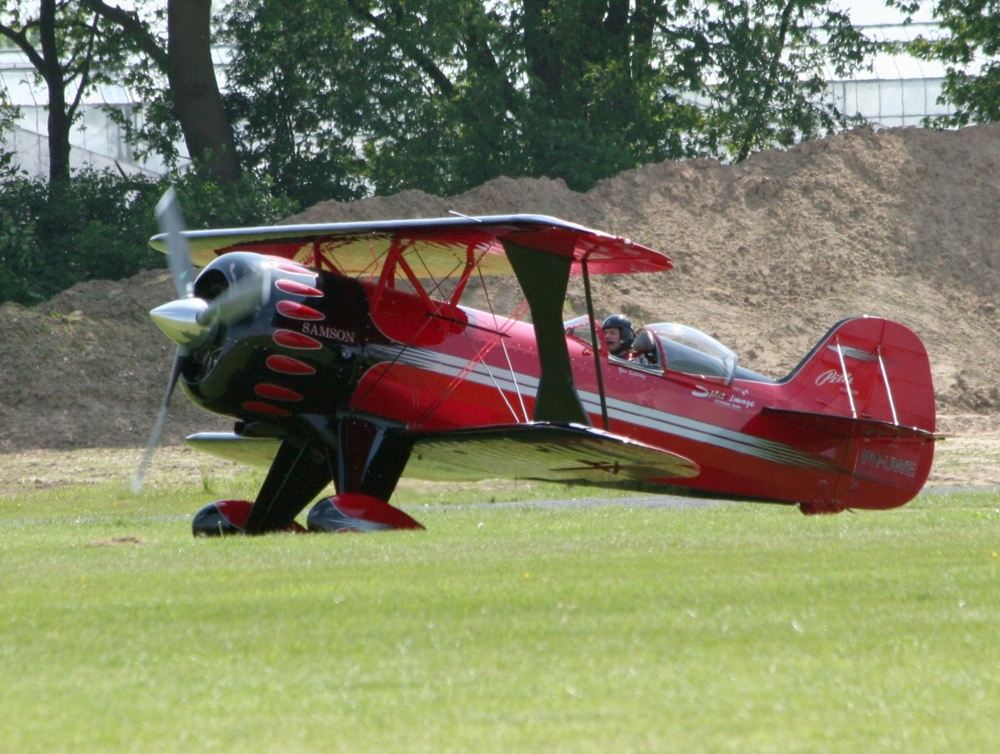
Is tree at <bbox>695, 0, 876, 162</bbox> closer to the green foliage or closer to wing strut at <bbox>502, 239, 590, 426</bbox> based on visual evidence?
the green foliage

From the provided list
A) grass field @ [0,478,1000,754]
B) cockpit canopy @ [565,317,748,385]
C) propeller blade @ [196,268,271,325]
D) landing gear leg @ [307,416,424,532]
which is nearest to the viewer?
grass field @ [0,478,1000,754]

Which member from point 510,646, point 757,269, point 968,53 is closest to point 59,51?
point 757,269

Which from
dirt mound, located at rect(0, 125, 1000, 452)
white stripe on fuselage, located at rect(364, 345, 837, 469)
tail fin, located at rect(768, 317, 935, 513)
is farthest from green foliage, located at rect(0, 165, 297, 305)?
white stripe on fuselage, located at rect(364, 345, 837, 469)

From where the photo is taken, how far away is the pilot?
45.6ft

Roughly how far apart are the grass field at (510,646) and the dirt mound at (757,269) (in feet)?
55.3

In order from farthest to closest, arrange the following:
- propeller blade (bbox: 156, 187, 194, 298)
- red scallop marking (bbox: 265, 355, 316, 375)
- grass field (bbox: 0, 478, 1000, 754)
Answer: propeller blade (bbox: 156, 187, 194, 298)
red scallop marking (bbox: 265, 355, 316, 375)
grass field (bbox: 0, 478, 1000, 754)

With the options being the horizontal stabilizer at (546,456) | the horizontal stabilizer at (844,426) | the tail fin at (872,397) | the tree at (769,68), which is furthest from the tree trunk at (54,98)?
the horizontal stabilizer at (844,426)

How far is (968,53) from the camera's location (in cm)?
3950

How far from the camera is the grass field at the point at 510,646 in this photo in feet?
15.9

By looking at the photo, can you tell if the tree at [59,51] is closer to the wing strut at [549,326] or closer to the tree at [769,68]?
the tree at [769,68]

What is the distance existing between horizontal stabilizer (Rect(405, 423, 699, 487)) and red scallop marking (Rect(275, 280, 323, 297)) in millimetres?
1603

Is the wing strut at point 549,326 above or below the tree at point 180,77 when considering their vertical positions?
below

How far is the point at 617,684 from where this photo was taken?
5480mm

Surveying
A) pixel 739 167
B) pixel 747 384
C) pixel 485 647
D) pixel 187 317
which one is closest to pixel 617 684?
pixel 485 647
